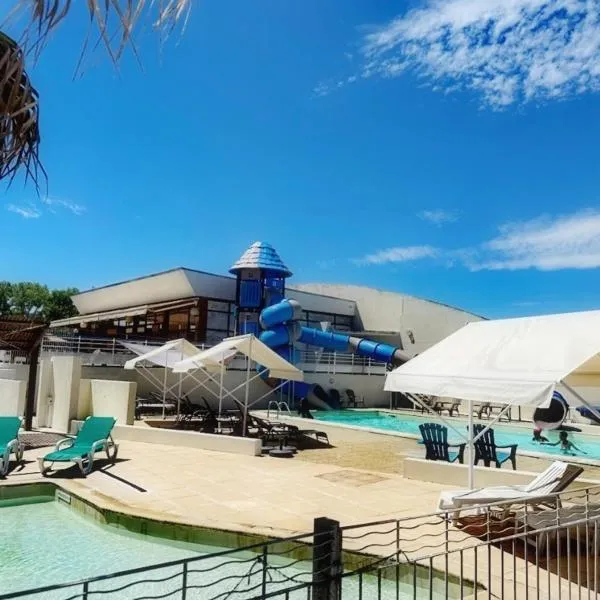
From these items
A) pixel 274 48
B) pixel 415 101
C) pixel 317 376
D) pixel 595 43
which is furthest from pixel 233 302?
pixel 595 43

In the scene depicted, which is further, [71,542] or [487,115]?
[487,115]

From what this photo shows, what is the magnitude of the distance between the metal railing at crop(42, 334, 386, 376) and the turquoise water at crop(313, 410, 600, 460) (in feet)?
9.84

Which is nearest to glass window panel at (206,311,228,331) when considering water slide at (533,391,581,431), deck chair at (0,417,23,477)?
water slide at (533,391,581,431)

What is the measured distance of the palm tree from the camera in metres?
2.17

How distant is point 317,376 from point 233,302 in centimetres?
761

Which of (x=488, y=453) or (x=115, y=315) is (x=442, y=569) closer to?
(x=488, y=453)

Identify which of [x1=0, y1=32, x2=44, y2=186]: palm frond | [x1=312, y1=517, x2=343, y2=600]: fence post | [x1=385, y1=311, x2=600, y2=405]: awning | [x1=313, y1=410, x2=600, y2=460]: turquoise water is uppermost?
[x1=0, y1=32, x2=44, y2=186]: palm frond

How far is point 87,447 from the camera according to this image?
10430 mm

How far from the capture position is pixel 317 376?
2828cm

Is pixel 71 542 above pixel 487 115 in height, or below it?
below

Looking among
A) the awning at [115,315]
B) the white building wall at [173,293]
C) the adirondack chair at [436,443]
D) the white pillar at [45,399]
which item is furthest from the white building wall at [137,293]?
the adirondack chair at [436,443]

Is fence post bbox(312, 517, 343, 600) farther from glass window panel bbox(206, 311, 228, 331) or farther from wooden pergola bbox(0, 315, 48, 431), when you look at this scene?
glass window panel bbox(206, 311, 228, 331)

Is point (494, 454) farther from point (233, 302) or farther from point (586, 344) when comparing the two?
point (233, 302)

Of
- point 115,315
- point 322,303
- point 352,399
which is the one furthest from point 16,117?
point 322,303
